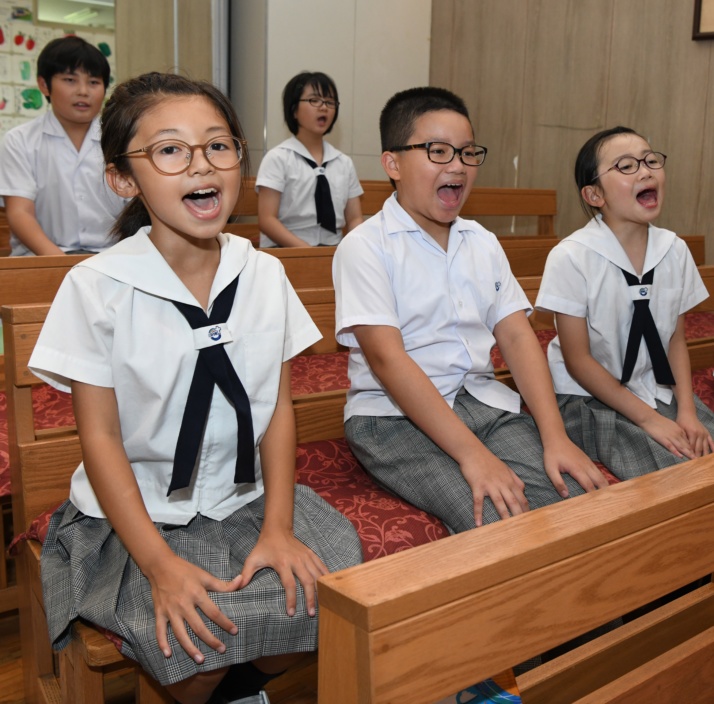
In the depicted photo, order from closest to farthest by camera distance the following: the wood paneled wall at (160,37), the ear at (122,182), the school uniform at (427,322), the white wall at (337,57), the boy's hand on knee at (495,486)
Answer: the ear at (122,182) → the boy's hand on knee at (495,486) → the school uniform at (427,322) → the wood paneled wall at (160,37) → the white wall at (337,57)

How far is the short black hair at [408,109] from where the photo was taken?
6.98 ft

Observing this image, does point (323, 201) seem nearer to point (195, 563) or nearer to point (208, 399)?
point (208, 399)

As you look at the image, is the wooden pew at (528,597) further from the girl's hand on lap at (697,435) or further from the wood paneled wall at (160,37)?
the wood paneled wall at (160,37)

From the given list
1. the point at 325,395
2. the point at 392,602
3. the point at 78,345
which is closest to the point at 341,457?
the point at 325,395

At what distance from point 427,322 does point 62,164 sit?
2049mm

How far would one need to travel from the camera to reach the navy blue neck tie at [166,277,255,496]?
1.50m

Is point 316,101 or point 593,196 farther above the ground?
point 316,101

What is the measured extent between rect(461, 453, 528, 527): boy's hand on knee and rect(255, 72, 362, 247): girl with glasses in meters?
2.66

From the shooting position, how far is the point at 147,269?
1527 millimetres

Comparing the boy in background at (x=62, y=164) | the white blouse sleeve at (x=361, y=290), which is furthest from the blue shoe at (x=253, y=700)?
the boy in background at (x=62, y=164)

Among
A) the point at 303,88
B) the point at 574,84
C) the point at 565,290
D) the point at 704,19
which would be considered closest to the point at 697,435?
the point at 565,290

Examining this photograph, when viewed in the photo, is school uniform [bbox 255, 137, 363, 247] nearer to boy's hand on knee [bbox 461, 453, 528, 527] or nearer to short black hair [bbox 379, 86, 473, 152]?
short black hair [bbox 379, 86, 473, 152]

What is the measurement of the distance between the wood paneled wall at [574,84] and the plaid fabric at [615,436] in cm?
287

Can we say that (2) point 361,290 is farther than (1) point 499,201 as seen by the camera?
No
